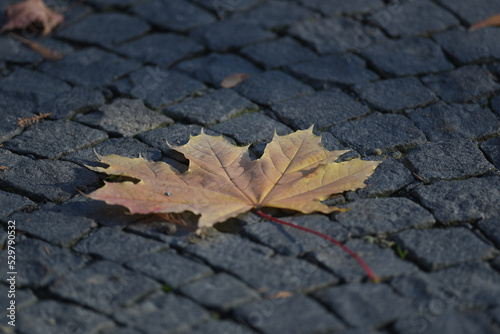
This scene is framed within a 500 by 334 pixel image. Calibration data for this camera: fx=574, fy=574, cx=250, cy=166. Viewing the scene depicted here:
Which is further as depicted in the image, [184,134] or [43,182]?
[184,134]

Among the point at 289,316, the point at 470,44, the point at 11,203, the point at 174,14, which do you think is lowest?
the point at 11,203

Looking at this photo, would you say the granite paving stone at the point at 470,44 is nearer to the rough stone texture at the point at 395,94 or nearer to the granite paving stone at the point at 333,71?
the rough stone texture at the point at 395,94

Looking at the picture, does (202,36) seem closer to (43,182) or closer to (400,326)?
(43,182)

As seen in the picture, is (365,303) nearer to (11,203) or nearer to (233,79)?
(11,203)

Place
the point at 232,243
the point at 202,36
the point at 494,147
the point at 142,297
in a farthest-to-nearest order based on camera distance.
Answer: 1. the point at 202,36
2. the point at 494,147
3. the point at 232,243
4. the point at 142,297

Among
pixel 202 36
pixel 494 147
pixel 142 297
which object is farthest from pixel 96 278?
pixel 202 36

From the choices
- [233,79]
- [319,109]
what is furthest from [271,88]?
[319,109]

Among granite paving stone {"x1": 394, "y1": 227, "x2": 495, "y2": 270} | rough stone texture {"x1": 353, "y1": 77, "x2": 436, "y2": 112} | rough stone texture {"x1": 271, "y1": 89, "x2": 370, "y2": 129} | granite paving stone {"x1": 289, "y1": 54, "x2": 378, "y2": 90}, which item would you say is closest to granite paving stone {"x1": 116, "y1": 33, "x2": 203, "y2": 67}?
granite paving stone {"x1": 289, "y1": 54, "x2": 378, "y2": 90}
